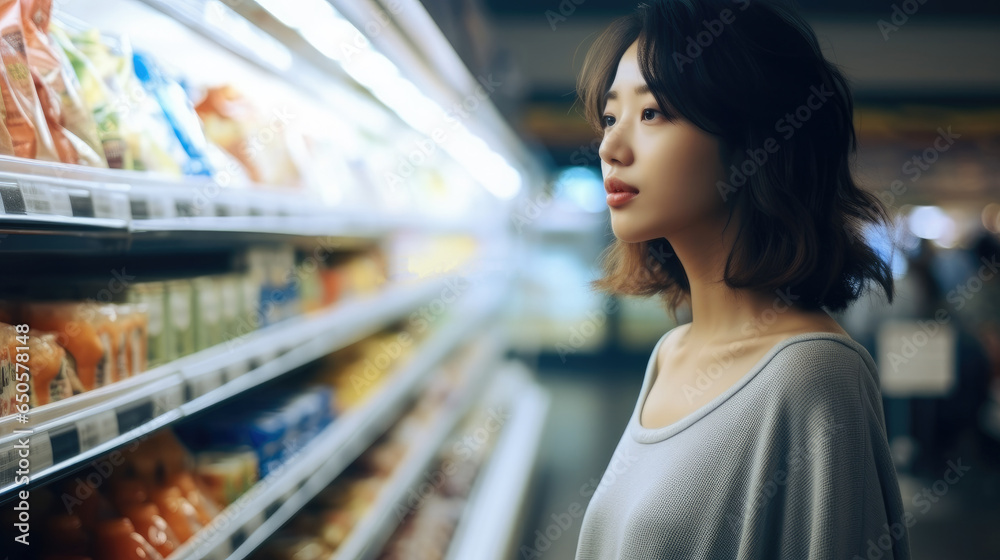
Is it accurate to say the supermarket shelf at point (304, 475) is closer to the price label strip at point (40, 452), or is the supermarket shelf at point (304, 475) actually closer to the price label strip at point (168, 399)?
the price label strip at point (168, 399)

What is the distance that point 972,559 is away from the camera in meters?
3.54

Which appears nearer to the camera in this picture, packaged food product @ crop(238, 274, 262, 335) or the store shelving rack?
the store shelving rack

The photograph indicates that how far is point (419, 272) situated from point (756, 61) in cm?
243

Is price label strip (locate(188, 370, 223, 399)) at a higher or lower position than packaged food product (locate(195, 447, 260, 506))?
higher

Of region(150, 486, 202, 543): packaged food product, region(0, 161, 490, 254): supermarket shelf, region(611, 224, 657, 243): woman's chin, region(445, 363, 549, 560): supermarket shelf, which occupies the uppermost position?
region(0, 161, 490, 254): supermarket shelf

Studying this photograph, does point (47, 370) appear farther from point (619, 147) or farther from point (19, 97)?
point (619, 147)

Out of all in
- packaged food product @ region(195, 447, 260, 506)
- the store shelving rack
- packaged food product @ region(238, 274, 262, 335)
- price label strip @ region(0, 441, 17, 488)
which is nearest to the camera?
price label strip @ region(0, 441, 17, 488)

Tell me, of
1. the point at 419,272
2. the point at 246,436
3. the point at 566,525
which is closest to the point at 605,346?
the point at 566,525

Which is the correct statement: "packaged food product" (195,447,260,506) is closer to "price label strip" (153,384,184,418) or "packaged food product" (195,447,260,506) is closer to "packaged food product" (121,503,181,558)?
"packaged food product" (121,503,181,558)

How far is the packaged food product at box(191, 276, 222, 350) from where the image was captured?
148 cm

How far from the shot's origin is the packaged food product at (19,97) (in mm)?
970

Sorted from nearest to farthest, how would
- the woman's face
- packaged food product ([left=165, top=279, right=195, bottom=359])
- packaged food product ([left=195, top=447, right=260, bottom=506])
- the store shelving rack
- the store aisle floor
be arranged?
the store shelving rack
the woman's face
packaged food product ([left=165, top=279, right=195, bottom=359])
packaged food product ([left=195, top=447, right=260, bottom=506])
the store aisle floor

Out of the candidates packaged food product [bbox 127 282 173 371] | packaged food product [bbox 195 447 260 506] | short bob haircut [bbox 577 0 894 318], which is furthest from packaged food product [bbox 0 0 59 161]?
short bob haircut [bbox 577 0 894 318]

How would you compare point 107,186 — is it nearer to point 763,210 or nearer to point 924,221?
point 763,210
